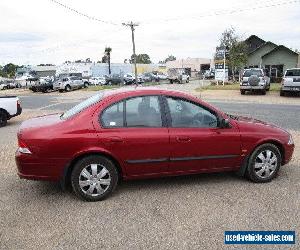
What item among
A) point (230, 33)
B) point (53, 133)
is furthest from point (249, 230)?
point (230, 33)

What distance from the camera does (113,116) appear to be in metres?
5.12

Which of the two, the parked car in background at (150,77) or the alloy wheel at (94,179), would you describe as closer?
the alloy wheel at (94,179)

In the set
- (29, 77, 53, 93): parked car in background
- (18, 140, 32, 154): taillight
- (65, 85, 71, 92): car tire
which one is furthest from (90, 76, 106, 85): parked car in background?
(18, 140, 32, 154): taillight

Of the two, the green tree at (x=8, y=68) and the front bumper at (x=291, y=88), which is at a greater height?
the green tree at (x=8, y=68)

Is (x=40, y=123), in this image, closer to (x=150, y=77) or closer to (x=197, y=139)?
(x=197, y=139)

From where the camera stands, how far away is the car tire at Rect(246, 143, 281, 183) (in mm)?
5637

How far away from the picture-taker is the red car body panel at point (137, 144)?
4871 mm

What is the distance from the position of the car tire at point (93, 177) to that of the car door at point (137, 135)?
21cm

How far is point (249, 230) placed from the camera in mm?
4164

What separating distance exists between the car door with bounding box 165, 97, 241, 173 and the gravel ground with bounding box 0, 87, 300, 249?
16.6 inches

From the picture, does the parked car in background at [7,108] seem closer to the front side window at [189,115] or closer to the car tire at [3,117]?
the car tire at [3,117]

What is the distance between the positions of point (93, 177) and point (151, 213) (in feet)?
3.19

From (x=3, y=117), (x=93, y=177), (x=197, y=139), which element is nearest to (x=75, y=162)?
(x=93, y=177)

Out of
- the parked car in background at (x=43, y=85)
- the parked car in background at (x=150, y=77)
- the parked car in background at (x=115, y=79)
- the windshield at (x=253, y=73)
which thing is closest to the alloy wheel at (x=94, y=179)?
the windshield at (x=253, y=73)
